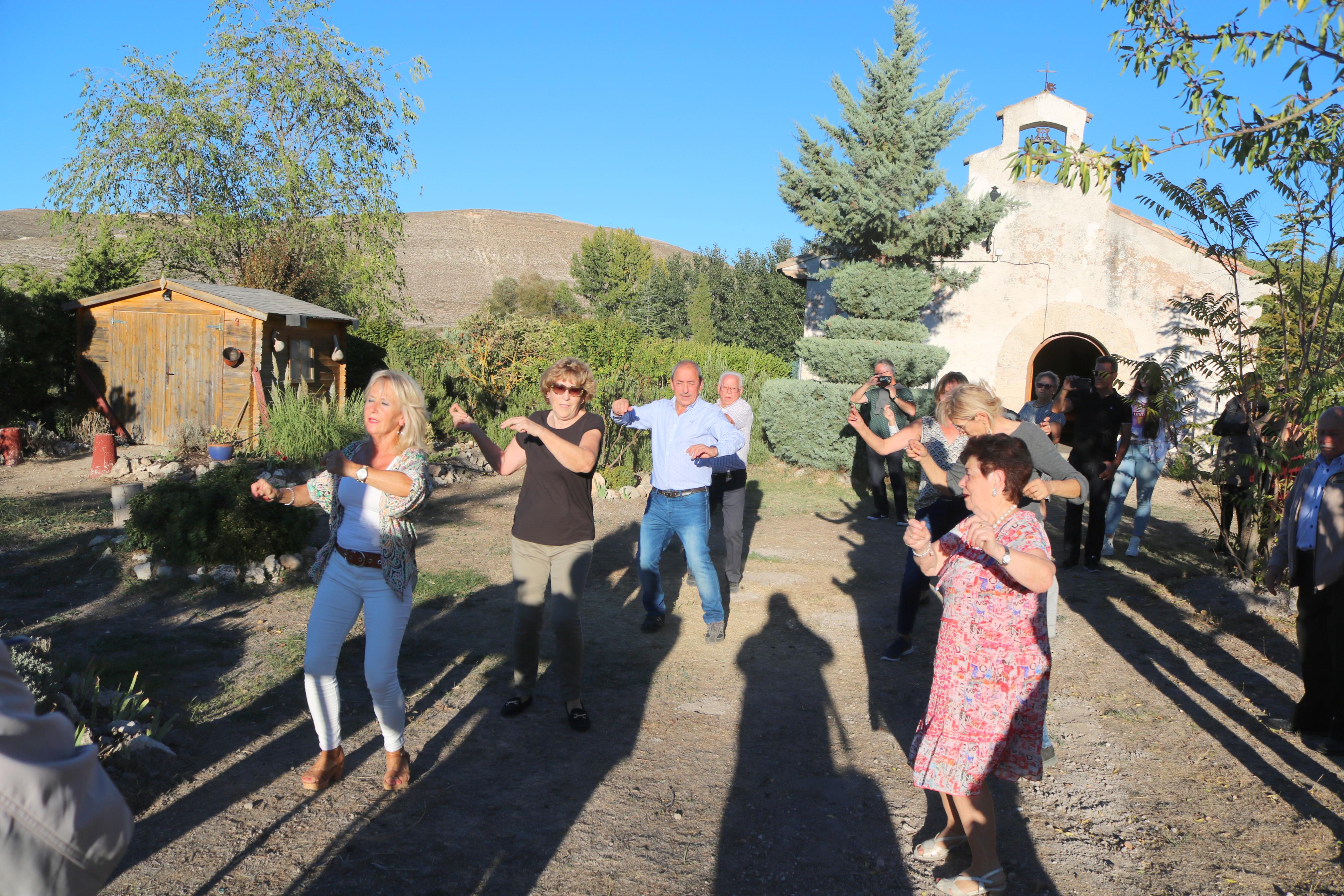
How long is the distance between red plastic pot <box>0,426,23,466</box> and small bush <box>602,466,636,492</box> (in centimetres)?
802

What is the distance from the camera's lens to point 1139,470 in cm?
875

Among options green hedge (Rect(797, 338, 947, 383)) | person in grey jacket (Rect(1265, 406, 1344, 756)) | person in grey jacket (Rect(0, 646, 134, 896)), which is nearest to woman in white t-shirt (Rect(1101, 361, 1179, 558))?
person in grey jacket (Rect(1265, 406, 1344, 756))

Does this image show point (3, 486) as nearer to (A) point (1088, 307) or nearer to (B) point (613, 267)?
(A) point (1088, 307)

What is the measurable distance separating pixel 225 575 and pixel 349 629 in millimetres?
3885

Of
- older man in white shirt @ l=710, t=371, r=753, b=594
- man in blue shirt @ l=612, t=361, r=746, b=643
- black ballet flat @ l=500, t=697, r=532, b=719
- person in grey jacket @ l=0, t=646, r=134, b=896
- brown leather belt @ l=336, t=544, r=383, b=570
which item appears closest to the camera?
person in grey jacket @ l=0, t=646, r=134, b=896

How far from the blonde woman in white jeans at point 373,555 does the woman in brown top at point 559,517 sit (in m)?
0.62

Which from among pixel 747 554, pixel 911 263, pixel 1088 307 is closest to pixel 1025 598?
pixel 747 554

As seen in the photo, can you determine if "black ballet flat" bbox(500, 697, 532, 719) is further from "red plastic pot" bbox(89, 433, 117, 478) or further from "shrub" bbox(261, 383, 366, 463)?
"red plastic pot" bbox(89, 433, 117, 478)

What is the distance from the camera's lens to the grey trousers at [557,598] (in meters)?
4.46

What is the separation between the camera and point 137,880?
3.08 metres

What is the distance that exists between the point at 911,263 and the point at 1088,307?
3.48 metres

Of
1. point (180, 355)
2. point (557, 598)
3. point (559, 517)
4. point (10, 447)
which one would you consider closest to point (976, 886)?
point (557, 598)

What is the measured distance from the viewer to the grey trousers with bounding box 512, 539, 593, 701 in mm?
4457

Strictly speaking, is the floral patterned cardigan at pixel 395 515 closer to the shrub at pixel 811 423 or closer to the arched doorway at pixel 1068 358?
the shrub at pixel 811 423
